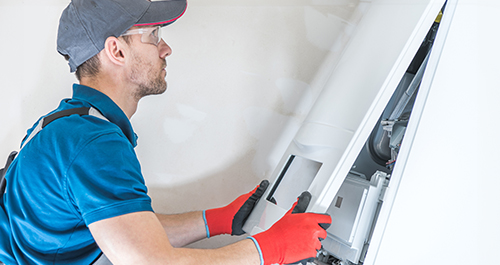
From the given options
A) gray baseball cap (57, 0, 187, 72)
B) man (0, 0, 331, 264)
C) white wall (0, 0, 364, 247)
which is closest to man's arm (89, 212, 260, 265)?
man (0, 0, 331, 264)

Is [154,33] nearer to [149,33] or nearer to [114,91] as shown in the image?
[149,33]

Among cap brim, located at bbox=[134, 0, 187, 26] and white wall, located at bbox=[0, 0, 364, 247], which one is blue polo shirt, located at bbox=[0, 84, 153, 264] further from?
white wall, located at bbox=[0, 0, 364, 247]

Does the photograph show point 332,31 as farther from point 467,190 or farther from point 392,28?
point 467,190

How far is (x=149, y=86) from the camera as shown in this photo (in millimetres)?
1185


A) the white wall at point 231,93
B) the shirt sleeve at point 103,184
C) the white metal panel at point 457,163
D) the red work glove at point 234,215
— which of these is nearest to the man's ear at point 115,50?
the shirt sleeve at point 103,184

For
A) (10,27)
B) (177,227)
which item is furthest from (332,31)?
(10,27)

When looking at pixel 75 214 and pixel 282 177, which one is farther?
pixel 282 177

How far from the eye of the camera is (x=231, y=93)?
1.61 meters

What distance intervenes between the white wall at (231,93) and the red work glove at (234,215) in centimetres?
22

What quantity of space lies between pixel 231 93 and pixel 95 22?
71 centimetres

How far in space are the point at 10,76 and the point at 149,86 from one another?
41.3 inches

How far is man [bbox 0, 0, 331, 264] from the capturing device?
0.82 metres

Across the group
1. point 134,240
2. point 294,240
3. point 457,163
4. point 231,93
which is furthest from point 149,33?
point 457,163

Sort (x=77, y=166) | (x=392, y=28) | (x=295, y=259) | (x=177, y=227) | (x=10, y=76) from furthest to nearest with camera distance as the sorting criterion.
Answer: (x=10, y=76)
(x=177, y=227)
(x=392, y=28)
(x=295, y=259)
(x=77, y=166)
